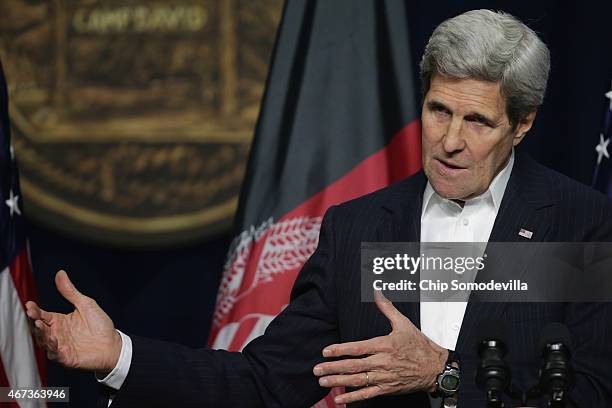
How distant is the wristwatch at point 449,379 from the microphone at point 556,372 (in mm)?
341

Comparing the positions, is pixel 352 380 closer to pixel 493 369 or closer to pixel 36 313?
pixel 493 369

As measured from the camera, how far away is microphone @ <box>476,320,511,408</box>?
59.5 inches

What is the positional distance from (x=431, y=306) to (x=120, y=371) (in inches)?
25.9

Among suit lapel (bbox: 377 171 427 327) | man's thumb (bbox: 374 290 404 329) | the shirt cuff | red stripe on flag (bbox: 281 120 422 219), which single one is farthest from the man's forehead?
red stripe on flag (bbox: 281 120 422 219)

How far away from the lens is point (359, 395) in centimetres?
186

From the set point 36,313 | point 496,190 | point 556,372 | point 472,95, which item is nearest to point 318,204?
point 496,190

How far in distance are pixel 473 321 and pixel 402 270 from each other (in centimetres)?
21

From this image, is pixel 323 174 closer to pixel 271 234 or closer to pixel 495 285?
pixel 271 234

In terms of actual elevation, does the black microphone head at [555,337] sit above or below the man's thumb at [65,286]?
below

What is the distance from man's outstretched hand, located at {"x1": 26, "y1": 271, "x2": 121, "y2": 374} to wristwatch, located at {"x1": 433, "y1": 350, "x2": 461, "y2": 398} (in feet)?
2.12

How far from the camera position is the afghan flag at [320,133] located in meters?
3.09

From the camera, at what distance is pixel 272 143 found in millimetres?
3117

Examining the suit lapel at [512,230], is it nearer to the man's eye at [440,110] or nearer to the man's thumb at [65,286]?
the man's eye at [440,110]

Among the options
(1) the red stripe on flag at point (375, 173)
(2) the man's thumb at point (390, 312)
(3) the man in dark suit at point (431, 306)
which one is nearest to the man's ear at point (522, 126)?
(3) the man in dark suit at point (431, 306)
